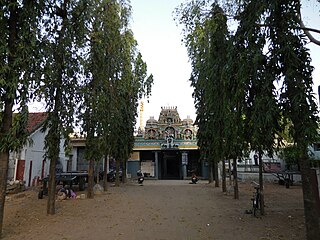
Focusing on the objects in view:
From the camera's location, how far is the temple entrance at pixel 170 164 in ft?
104

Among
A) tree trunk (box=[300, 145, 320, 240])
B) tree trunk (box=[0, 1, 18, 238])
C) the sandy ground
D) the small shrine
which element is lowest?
the sandy ground

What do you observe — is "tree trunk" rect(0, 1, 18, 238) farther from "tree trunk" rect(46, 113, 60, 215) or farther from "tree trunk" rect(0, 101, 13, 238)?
"tree trunk" rect(46, 113, 60, 215)

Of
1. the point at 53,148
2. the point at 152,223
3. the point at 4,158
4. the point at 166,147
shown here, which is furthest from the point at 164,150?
the point at 4,158

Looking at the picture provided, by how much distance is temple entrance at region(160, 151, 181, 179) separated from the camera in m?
31.8

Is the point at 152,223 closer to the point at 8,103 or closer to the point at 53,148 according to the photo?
the point at 53,148

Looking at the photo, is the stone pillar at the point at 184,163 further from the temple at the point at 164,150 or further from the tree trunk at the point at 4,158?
the tree trunk at the point at 4,158

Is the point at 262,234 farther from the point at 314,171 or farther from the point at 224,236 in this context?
the point at 314,171

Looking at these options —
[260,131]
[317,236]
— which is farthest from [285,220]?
[260,131]

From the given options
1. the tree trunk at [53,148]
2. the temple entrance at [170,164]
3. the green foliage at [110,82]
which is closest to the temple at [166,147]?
the temple entrance at [170,164]

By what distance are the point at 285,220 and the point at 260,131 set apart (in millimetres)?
3718

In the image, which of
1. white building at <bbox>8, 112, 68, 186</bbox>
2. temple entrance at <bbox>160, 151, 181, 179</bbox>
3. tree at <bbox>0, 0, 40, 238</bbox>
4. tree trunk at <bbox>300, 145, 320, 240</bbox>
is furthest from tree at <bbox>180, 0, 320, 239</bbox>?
temple entrance at <bbox>160, 151, 181, 179</bbox>

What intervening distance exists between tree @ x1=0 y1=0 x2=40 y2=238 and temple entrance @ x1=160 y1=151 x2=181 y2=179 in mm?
25704

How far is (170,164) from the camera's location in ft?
108

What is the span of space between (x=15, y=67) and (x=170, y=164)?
28.1 m
